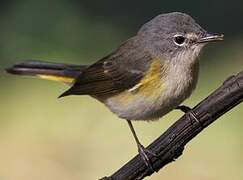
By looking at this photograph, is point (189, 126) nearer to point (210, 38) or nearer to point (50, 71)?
point (210, 38)

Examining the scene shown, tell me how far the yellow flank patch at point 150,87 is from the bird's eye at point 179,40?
0.39 feet

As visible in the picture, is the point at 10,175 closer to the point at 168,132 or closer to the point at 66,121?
the point at 66,121

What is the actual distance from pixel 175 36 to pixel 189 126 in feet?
2.60

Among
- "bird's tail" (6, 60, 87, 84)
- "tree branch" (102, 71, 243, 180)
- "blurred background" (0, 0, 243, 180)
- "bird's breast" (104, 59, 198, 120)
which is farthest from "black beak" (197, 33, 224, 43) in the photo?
"blurred background" (0, 0, 243, 180)

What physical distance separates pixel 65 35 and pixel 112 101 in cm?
318

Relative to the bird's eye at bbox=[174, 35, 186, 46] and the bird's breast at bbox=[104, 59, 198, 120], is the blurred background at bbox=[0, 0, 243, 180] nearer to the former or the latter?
the bird's breast at bbox=[104, 59, 198, 120]

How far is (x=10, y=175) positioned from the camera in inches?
202

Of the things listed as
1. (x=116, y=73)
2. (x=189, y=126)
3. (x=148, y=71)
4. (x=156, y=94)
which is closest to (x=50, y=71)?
(x=116, y=73)

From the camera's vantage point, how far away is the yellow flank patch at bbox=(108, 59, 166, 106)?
10.4 feet

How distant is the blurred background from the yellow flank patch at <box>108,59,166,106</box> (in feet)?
5.30

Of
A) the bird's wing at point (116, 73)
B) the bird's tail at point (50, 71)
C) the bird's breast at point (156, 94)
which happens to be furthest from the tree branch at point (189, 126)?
the bird's tail at point (50, 71)

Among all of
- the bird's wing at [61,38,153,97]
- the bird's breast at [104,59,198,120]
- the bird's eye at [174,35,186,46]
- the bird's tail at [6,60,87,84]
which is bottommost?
the bird's breast at [104,59,198,120]

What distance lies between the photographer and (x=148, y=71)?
329 centimetres

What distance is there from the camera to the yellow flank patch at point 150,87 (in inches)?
125
